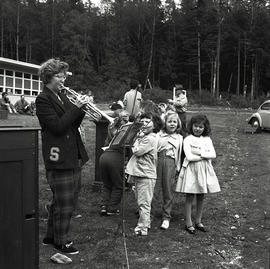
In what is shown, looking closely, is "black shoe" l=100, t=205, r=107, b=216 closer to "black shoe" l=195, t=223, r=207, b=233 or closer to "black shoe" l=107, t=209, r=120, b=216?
"black shoe" l=107, t=209, r=120, b=216

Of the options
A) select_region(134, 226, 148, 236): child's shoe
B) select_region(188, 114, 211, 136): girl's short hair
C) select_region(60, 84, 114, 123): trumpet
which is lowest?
select_region(134, 226, 148, 236): child's shoe

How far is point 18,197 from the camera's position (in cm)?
315

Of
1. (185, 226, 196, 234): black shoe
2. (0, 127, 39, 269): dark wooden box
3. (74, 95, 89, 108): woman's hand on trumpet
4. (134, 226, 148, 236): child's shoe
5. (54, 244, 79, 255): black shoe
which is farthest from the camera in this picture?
(185, 226, 196, 234): black shoe

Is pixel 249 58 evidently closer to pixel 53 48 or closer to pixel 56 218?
pixel 53 48

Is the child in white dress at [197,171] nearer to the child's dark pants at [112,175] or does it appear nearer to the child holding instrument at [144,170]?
the child holding instrument at [144,170]

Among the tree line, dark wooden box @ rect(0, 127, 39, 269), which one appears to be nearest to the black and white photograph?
dark wooden box @ rect(0, 127, 39, 269)

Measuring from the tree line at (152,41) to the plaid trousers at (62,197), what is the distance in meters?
55.2

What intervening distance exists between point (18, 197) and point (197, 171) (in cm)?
286

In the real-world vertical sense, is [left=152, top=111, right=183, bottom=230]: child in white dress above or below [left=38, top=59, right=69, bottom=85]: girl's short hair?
below

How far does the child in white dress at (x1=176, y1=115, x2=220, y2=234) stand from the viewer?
546cm

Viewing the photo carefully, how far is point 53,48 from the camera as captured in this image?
70.7 m

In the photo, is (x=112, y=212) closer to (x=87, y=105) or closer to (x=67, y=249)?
(x=67, y=249)

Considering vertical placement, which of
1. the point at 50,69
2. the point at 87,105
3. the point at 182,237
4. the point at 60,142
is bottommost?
the point at 182,237

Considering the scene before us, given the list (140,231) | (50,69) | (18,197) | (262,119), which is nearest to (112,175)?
(140,231)
